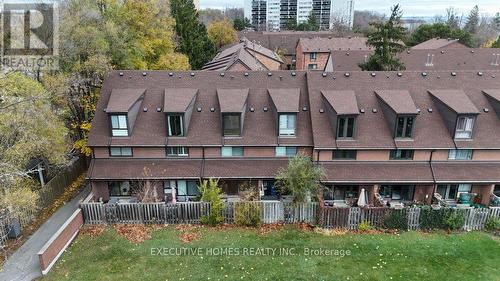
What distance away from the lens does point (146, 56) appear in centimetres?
3659

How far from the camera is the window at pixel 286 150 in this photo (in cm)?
2384

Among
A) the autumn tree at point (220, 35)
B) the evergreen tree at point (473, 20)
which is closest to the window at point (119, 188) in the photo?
the autumn tree at point (220, 35)

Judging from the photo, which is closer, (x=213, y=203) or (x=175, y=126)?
(x=213, y=203)

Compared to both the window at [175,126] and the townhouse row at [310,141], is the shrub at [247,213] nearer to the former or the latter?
the townhouse row at [310,141]

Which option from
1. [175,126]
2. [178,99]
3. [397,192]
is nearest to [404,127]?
[397,192]

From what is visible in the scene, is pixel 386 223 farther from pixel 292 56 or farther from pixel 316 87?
pixel 292 56

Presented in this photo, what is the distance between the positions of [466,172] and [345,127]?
8.08m

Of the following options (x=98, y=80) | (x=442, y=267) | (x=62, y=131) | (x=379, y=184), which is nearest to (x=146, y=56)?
(x=98, y=80)

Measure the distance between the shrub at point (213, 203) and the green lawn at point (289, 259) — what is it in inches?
27.7

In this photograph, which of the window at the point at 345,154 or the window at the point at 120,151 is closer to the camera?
the window at the point at 345,154

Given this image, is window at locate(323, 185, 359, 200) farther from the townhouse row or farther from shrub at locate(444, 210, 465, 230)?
shrub at locate(444, 210, 465, 230)

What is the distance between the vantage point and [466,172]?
22609 millimetres

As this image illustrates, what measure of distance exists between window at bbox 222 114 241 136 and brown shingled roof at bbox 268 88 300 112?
2.79m

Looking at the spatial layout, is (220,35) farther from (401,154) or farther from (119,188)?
(401,154)
